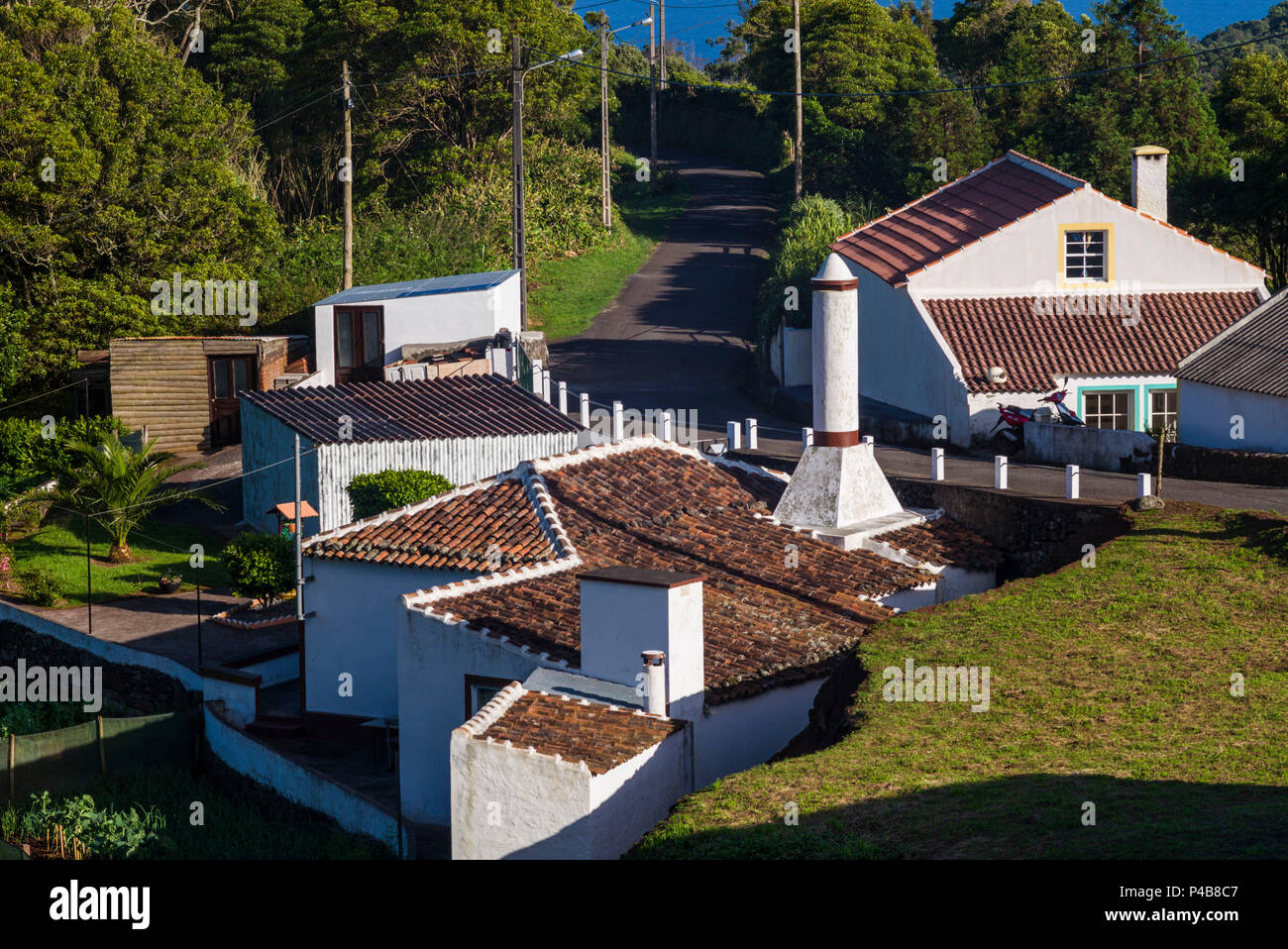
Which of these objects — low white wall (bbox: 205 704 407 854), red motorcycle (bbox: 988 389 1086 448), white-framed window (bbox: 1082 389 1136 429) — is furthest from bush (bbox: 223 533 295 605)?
white-framed window (bbox: 1082 389 1136 429)

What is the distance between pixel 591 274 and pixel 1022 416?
28.3 m

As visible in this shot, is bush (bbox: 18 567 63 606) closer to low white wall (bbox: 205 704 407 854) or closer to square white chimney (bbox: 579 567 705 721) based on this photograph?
low white wall (bbox: 205 704 407 854)

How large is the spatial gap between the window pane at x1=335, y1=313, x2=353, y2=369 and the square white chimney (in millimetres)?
23492

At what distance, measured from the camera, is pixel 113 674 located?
27.1 metres

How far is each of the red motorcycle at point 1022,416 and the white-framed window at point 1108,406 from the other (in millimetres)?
709

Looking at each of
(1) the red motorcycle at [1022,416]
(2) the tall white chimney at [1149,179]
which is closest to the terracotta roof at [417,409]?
(1) the red motorcycle at [1022,416]

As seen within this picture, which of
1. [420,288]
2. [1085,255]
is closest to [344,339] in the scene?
[420,288]

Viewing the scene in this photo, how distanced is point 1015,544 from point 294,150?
40.5 m

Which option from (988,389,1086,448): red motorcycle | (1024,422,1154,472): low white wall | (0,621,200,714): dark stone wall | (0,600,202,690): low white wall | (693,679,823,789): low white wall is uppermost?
(988,389,1086,448): red motorcycle

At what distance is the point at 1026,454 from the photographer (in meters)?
30.4

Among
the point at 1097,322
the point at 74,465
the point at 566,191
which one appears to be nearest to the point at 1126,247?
the point at 1097,322

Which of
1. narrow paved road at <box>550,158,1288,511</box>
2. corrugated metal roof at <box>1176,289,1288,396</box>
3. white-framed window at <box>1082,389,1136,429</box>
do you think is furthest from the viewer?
white-framed window at <box>1082,389,1136,429</box>

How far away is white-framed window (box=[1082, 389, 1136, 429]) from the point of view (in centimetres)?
3278

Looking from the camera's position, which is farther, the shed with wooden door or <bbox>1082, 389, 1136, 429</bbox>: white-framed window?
the shed with wooden door
